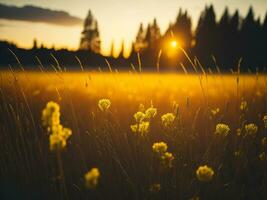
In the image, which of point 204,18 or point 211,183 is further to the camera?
point 204,18

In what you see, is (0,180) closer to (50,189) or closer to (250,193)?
(50,189)

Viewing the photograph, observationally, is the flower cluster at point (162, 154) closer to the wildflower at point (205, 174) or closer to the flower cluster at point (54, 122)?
the wildflower at point (205, 174)

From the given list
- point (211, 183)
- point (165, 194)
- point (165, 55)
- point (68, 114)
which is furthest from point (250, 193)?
point (165, 55)

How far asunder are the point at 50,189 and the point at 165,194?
761 millimetres

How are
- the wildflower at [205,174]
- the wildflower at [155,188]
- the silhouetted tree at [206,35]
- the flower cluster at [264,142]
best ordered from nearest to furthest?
the wildflower at [205,174]
the wildflower at [155,188]
the flower cluster at [264,142]
the silhouetted tree at [206,35]

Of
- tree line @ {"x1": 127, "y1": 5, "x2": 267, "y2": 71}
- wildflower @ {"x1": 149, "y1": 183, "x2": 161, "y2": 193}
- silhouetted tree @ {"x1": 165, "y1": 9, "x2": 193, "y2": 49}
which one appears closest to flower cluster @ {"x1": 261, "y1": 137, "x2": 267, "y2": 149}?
wildflower @ {"x1": 149, "y1": 183, "x2": 161, "y2": 193}

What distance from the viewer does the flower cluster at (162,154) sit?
2201 millimetres

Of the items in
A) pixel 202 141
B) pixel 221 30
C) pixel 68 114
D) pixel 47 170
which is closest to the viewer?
pixel 47 170

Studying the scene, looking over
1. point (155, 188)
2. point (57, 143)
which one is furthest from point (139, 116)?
point (57, 143)

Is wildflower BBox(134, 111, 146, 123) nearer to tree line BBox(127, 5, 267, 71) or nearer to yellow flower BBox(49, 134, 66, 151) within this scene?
yellow flower BBox(49, 134, 66, 151)

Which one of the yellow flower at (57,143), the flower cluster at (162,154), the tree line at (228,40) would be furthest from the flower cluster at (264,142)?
the tree line at (228,40)

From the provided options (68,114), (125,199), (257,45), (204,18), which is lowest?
(125,199)

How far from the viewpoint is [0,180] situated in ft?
8.43

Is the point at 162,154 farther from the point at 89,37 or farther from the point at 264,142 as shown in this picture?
the point at 89,37
